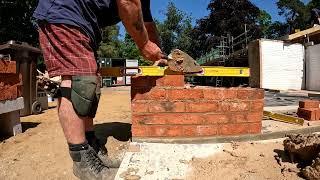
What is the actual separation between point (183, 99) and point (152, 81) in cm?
29

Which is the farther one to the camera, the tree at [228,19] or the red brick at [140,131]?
the tree at [228,19]

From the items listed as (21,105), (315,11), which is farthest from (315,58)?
(21,105)

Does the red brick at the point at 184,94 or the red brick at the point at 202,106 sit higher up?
the red brick at the point at 184,94

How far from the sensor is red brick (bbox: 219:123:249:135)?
2.99 metres

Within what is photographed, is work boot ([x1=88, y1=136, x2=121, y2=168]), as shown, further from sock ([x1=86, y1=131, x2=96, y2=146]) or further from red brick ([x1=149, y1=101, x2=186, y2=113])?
red brick ([x1=149, y1=101, x2=186, y2=113])

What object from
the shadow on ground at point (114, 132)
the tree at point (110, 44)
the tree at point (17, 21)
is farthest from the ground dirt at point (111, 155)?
the tree at point (110, 44)

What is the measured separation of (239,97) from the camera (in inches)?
119

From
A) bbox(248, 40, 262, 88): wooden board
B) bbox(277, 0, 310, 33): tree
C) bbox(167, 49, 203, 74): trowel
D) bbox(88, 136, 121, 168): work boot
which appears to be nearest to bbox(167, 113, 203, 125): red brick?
bbox(167, 49, 203, 74): trowel

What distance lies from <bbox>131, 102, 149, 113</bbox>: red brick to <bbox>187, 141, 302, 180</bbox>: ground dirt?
2.06 ft

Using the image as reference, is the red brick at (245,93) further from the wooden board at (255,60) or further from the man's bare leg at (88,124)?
the wooden board at (255,60)

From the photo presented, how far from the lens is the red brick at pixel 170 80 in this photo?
2963 mm

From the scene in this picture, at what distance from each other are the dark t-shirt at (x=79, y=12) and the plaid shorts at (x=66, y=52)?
4 cm

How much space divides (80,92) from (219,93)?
4.50 feet

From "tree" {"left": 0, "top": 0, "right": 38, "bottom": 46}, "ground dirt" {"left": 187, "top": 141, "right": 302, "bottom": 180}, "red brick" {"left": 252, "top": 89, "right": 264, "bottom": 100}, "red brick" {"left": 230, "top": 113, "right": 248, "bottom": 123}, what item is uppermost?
"tree" {"left": 0, "top": 0, "right": 38, "bottom": 46}
